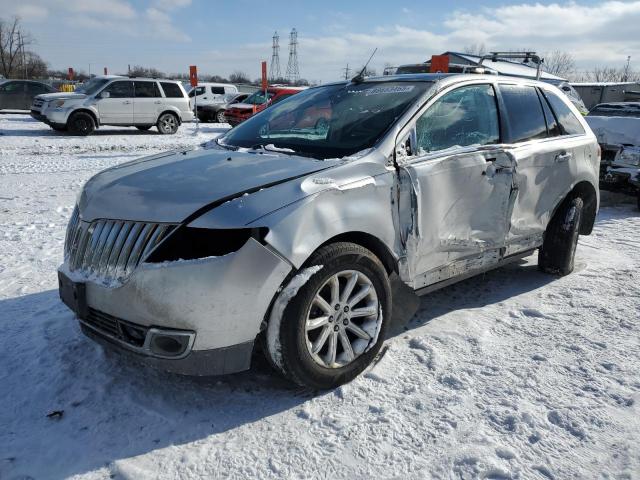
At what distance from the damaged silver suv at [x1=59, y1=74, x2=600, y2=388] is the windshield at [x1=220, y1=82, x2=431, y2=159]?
1 cm

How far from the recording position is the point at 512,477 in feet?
7.66

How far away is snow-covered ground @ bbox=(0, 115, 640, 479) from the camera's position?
243 cm

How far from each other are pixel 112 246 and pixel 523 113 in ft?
10.9

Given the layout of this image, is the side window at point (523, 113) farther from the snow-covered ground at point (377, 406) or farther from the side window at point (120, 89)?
the side window at point (120, 89)

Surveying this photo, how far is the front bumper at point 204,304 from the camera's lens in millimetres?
2506

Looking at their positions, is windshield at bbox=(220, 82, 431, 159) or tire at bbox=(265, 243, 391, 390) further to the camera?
windshield at bbox=(220, 82, 431, 159)

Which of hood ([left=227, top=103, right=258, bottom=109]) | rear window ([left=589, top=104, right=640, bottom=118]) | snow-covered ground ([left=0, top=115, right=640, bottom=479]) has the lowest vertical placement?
snow-covered ground ([left=0, top=115, right=640, bottom=479])

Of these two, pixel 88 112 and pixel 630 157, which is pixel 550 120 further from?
pixel 88 112

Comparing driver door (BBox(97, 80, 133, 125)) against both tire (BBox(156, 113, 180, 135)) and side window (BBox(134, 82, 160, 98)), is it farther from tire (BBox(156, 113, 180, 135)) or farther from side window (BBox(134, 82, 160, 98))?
tire (BBox(156, 113, 180, 135))

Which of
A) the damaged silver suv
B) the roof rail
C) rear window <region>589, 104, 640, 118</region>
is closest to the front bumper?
the damaged silver suv

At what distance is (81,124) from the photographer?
16.2 metres

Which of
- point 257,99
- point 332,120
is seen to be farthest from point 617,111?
point 257,99

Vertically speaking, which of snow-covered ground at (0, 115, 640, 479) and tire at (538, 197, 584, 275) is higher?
tire at (538, 197, 584, 275)

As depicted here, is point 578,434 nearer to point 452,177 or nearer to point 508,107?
point 452,177
